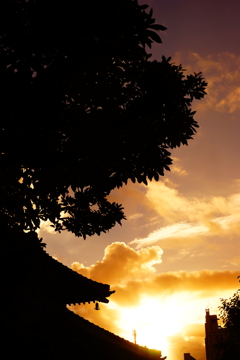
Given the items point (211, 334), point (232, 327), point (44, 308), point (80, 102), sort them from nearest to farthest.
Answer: point (80, 102)
point (44, 308)
point (232, 327)
point (211, 334)

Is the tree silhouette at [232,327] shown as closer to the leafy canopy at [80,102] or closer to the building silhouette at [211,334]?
the leafy canopy at [80,102]

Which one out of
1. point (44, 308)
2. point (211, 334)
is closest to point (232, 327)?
point (44, 308)

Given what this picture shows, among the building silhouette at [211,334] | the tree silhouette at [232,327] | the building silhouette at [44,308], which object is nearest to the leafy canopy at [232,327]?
the tree silhouette at [232,327]

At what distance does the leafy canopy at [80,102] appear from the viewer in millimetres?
5465

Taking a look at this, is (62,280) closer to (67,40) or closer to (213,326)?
(67,40)

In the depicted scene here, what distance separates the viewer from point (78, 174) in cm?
649

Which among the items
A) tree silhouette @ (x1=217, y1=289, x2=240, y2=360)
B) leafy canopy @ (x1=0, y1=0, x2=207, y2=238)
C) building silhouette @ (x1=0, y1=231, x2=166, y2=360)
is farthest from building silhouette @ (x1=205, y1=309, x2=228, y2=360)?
leafy canopy @ (x1=0, y1=0, x2=207, y2=238)

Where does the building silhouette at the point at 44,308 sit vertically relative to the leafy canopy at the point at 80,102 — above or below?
below

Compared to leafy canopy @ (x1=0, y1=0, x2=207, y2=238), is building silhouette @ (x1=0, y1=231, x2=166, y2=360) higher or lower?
lower

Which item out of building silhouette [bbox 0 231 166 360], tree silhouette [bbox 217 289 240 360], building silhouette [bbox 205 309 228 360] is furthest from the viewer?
building silhouette [bbox 205 309 228 360]

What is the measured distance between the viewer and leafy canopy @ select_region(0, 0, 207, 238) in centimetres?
546

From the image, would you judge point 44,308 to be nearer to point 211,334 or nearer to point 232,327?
point 232,327

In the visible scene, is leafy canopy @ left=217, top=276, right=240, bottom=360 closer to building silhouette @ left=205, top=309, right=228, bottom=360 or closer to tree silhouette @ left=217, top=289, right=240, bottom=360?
tree silhouette @ left=217, top=289, right=240, bottom=360

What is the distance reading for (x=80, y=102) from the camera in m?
6.39
